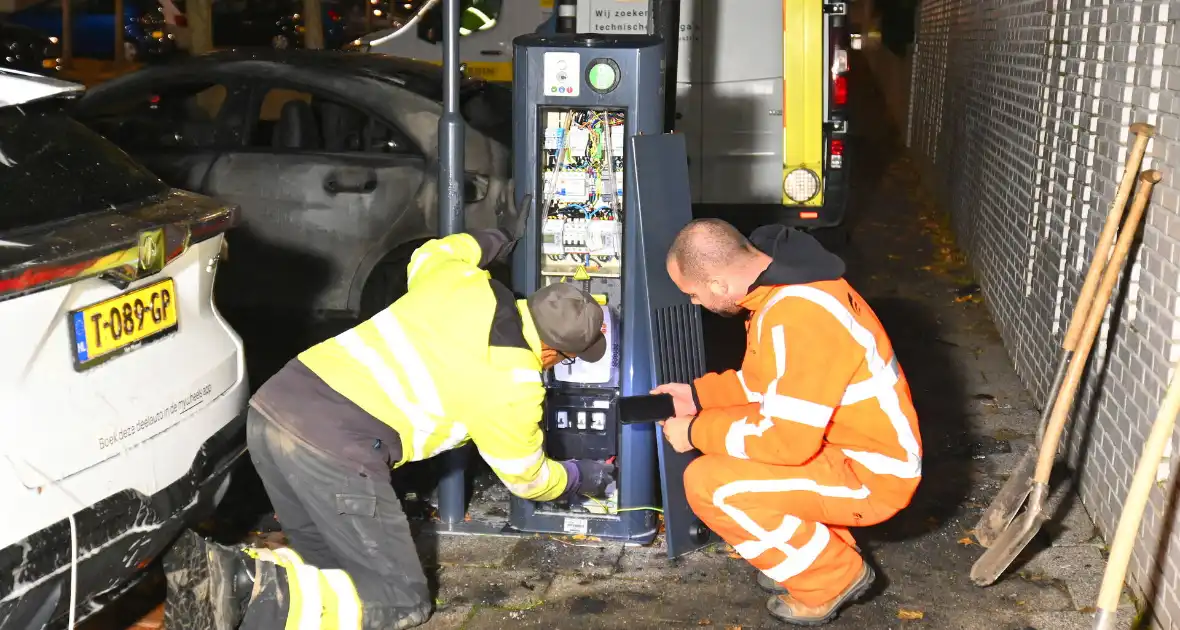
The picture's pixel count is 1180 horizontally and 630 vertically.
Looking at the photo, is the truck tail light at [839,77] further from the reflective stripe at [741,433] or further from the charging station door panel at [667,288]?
the reflective stripe at [741,433]

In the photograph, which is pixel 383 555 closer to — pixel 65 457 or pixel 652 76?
pixel 65 457

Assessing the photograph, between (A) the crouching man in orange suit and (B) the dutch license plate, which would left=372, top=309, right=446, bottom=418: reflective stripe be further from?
(A) the crouching man in orange suit

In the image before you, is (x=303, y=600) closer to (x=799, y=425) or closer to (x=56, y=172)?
(x=56, y=172)

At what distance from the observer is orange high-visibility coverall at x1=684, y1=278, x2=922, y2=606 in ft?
12.1

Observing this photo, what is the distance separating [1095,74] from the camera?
5.22 metres

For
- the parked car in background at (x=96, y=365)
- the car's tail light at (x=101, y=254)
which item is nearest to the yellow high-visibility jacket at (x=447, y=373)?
the parked car in background at (x=96, y=365)

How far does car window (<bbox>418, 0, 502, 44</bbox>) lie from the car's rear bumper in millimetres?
7693

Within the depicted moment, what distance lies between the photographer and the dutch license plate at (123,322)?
3.16 m

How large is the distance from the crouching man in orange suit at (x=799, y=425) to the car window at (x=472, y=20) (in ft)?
24.9

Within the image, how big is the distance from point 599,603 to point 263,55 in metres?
3.86

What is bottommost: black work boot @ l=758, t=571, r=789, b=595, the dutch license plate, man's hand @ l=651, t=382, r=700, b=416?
black work boot @ l=758, t=571, r=789, b=595

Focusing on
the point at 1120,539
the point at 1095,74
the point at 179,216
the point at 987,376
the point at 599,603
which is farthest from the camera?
the point at 987,376

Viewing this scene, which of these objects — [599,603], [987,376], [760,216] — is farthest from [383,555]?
[760,216]

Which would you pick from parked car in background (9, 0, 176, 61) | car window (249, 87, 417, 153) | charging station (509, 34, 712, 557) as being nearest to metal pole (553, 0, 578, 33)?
car window (249, 87, 417, 153)
